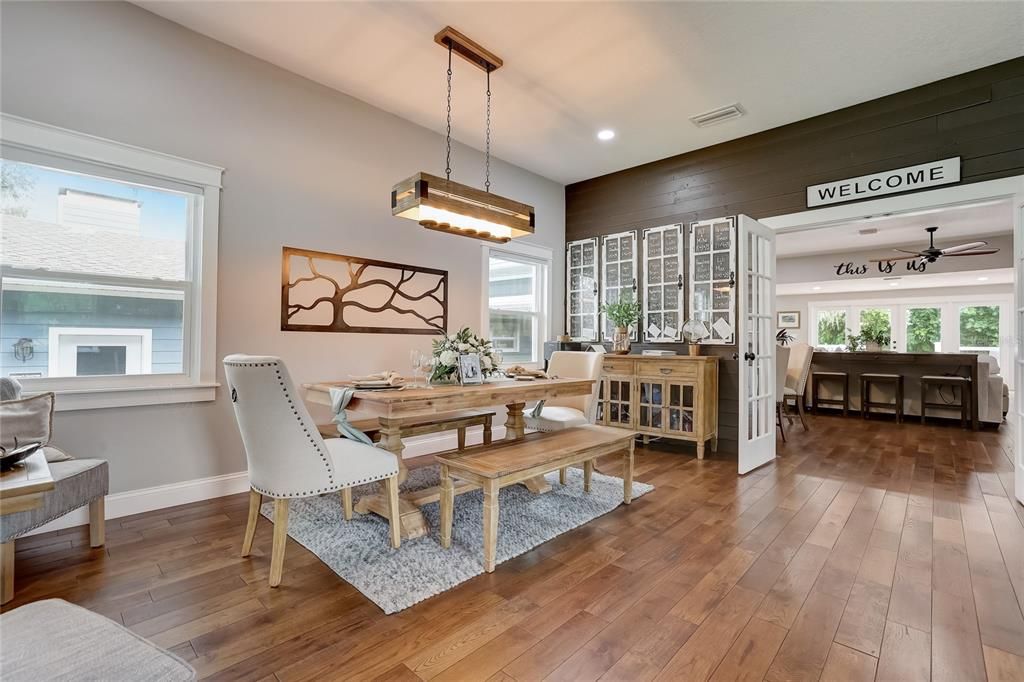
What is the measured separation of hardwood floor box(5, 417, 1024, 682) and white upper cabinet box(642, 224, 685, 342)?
2258mm

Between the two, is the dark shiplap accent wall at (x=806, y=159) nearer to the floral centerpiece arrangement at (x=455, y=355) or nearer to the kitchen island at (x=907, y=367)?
the floral centerpiece arrangement at (x=455, y=355)

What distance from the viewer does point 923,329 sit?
10.0 m

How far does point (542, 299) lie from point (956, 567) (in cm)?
412

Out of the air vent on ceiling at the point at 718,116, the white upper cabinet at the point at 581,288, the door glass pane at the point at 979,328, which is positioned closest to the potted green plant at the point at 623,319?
the white upper cabinet at the point at 581,288

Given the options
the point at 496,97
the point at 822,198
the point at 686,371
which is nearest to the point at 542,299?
the point at 686,371

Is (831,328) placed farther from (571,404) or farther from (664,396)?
(571,404)

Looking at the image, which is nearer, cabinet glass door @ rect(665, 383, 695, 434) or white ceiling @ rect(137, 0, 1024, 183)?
white ceiling @ rect(137, 0, 1024, 183)

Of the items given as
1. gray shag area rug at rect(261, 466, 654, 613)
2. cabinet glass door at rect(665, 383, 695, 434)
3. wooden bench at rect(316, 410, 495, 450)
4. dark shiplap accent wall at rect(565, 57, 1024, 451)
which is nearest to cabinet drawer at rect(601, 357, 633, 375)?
cabinet glass door at rect(665, 383, 695, 434)

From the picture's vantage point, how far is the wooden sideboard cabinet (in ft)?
14.3

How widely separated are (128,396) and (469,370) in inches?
79.1

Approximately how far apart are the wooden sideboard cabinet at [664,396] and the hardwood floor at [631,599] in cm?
135

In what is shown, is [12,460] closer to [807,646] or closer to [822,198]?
[807,646]

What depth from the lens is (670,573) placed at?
216cm

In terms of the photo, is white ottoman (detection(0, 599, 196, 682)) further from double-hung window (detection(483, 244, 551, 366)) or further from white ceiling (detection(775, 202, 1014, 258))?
white ceiling (detection(775, 202, 1014, 258))
